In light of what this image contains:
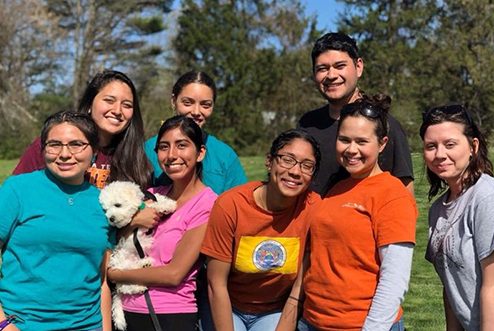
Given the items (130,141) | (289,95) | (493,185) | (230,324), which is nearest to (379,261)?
(493,185)

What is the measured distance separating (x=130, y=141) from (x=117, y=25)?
1465 inches

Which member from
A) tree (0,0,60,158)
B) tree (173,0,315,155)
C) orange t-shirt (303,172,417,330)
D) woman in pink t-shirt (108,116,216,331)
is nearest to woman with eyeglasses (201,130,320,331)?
woman in pink t-shirt (108,116,216,331)

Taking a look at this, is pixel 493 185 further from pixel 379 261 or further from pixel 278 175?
pixel 278 175

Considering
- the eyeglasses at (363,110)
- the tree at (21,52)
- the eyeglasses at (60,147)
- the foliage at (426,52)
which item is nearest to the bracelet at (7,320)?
the eyeglasses at (60,147)

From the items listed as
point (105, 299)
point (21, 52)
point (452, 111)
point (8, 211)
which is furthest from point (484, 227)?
point (21, 52)

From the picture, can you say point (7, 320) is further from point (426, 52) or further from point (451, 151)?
point (426, 52)

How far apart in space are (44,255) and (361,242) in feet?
5.27

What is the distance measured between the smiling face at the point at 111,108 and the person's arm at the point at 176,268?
3.18 feet

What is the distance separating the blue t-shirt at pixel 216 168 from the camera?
4.25 m

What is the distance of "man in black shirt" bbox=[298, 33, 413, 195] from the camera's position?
3.90m

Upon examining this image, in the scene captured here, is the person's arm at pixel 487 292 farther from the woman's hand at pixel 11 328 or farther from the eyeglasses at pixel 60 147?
the woman's hand at pixel 11 328

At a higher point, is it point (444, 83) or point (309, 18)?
point (309, 18)

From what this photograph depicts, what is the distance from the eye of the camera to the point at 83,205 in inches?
132

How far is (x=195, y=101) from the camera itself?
178 inches
